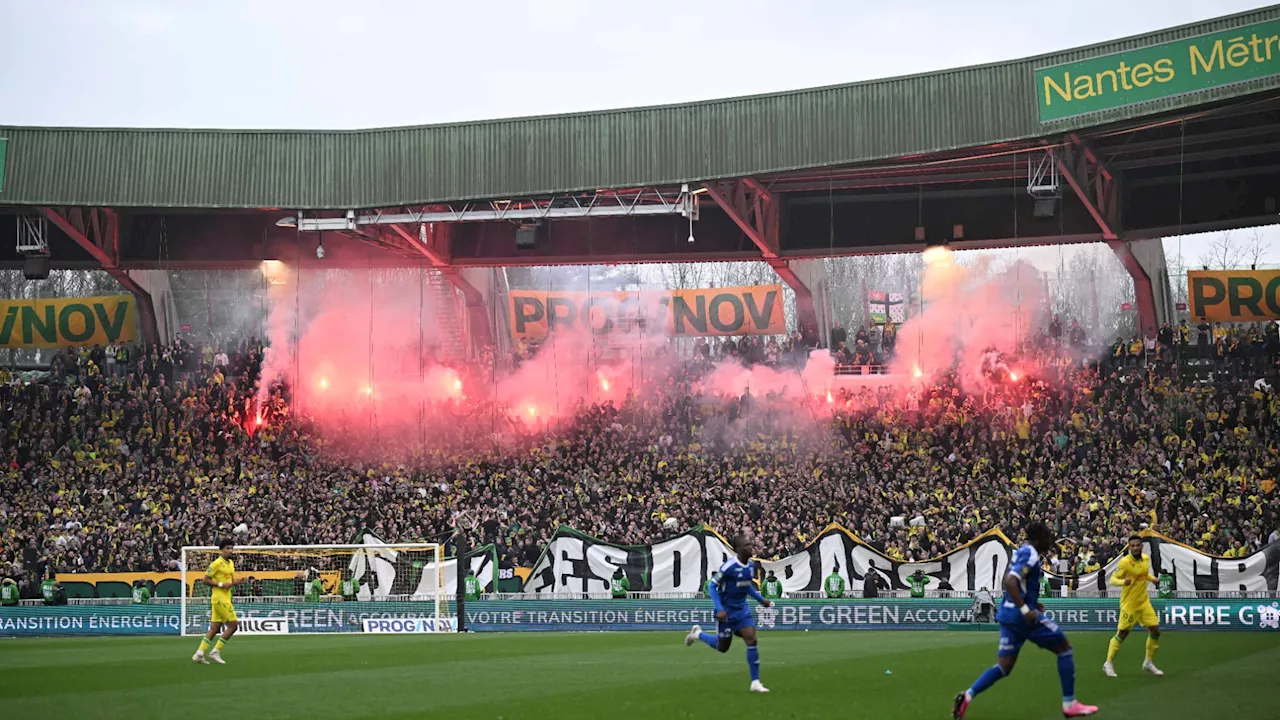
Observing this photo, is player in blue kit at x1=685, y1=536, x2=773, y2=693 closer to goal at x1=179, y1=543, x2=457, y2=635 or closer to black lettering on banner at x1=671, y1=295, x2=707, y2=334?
goal at x1=179, y1=543, x2=457, y2=635

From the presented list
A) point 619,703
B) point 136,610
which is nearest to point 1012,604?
point 619,703

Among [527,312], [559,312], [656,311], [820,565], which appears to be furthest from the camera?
[559,312]

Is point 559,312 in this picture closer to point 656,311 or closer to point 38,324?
point 656,311

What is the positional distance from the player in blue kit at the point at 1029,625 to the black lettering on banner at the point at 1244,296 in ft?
95.3

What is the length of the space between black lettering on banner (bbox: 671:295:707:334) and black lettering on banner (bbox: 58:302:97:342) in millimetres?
19724

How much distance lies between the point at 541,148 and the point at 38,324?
64.8ft

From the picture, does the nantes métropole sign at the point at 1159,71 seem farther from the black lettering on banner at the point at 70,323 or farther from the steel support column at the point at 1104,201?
the black lettering on banner at the point at 70,323

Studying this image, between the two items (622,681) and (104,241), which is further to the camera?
(104,241)

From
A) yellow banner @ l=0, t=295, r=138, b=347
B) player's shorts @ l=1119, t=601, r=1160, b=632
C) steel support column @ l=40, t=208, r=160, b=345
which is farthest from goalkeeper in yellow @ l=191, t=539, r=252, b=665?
yellow banner @ l=0, t=295, r=138, b=347

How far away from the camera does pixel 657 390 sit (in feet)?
148

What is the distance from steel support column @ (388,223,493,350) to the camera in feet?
139

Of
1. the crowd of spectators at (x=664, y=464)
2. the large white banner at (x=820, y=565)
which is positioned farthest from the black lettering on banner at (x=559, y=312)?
the large white banner at (x=820, y=565)

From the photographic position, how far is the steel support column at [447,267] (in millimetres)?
42344

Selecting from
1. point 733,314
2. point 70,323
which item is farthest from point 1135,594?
point 70,323
